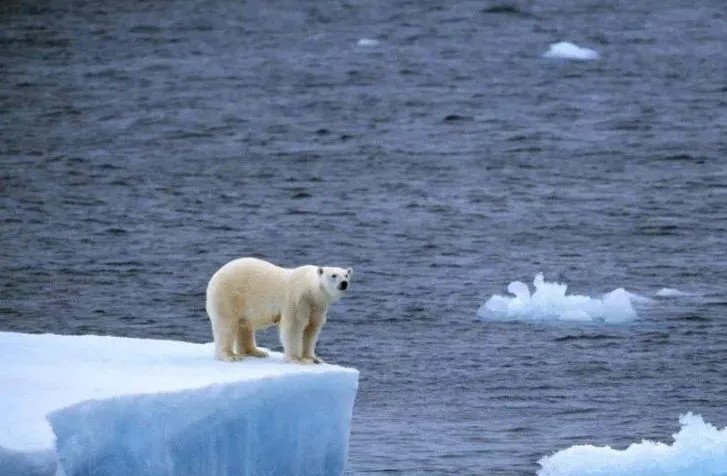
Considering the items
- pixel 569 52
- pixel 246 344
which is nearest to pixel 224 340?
pixel 246 344

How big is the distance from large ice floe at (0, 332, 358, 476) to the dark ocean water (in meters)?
2.50

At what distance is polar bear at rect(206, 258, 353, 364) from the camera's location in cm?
1072

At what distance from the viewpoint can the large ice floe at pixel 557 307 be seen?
20.0 m

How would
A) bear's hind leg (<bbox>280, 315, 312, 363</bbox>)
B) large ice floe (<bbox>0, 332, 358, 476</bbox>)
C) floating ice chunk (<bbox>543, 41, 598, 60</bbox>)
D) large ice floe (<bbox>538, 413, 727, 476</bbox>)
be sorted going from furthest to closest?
floating ice chunk (<bbox>543, 41, 598, 60</bbox>) < large ice floe (<bbox>538, 413, 727, 476</bbox>) < bear's hind leg (<bbox>280, 315, 312, 363</bbox>) < large ice floe (<bbox>0, 332, 358, 476</bbox>)

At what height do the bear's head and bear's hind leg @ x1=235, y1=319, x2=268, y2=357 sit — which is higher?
the bear's head

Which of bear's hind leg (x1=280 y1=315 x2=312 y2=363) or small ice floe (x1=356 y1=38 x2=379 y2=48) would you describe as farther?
small ice floe (x1=356 y1=38 x2=379 y2=48)

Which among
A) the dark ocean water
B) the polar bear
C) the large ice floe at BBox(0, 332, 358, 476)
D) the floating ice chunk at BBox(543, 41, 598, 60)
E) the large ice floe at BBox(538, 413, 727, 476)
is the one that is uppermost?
the polar bear

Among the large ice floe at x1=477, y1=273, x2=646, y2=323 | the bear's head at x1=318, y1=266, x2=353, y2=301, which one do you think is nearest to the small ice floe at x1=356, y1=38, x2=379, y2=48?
the large ice floe at x1=477, y1=273, x2=646, y2=323

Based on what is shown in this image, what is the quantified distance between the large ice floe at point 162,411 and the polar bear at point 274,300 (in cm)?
16

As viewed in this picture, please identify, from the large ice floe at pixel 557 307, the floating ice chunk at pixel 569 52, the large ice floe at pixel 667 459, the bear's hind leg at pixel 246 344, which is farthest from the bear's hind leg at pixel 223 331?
the floating ice chunk at pixel 569 52

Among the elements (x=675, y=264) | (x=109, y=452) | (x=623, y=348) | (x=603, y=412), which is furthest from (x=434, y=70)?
(x=109, y=452)

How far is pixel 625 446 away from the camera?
1463cm

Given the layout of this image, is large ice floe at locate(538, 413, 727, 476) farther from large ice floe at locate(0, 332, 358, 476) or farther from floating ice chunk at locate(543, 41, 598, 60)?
floating ice chunk at locate(543, 41, 598, 60)

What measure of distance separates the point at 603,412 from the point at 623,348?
2.75 meters
